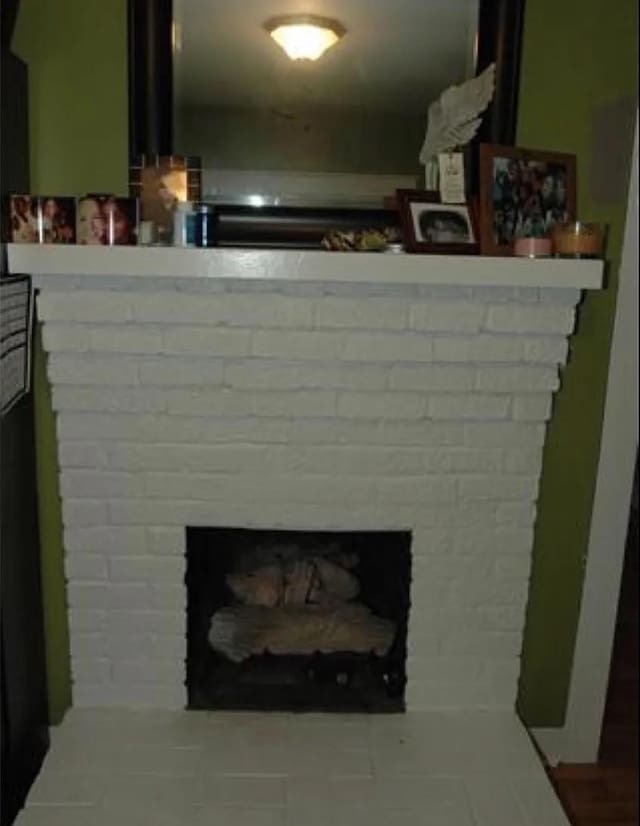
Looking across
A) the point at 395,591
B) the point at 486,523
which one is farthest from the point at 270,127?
the point at 395,591

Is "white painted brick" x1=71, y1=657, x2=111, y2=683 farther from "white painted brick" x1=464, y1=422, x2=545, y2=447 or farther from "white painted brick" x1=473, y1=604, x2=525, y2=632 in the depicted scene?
"white painted brick" x1=464, y1=422, x2=545, y2=447

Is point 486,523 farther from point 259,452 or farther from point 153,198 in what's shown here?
point 153,198

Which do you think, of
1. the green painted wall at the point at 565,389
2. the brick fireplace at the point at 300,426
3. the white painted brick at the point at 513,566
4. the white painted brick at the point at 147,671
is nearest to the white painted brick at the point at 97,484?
the brick fireplace at the point at 300,426

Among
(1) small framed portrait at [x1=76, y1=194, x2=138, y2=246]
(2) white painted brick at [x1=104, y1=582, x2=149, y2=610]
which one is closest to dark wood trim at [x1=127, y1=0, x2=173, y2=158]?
(1) small framed portrait at [x1=76, y1=194, x2=138, y2=246]

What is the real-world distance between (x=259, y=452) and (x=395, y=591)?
53 cm

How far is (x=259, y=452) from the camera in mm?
1782

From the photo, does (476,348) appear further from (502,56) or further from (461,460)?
(502,56)

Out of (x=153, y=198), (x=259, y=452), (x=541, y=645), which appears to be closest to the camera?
(x=153, y=198)

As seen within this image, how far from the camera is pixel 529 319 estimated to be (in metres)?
1.69

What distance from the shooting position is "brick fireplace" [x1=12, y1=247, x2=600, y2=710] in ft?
5.41

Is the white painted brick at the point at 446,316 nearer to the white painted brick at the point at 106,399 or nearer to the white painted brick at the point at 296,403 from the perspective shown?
the white painted brick at the point at 296,403

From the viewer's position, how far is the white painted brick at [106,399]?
1728 millimetres

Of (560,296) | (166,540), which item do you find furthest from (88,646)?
(560,296)

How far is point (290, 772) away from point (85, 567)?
0.65 metres
